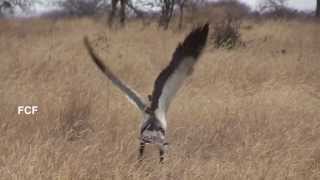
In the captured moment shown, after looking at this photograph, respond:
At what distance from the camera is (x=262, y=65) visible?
9.12 metres

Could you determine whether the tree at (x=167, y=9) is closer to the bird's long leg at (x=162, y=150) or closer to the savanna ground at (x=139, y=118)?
the savanna ground at (x=139, y=118)

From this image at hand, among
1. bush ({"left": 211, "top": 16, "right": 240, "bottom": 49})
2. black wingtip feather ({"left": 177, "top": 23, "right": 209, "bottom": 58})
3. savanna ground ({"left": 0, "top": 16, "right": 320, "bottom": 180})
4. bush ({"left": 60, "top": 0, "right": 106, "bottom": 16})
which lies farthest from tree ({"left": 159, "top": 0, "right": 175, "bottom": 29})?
bush ({"left": 60, "top": 0, "right": 106, "bottom": 16})

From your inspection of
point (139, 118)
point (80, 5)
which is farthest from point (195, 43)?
point (80, 5)

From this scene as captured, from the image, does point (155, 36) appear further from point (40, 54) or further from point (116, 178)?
point (116, 178)

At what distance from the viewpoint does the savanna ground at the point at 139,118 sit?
425 cm

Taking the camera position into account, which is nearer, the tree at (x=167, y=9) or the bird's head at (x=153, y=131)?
the bird's head at (x=153, y=131)

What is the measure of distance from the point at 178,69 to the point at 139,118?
5.55 ft

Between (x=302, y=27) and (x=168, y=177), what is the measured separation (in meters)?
13.5

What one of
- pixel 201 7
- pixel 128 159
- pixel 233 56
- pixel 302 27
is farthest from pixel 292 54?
pixel 201 7

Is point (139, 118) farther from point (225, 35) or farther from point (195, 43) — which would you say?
point (225, 35)

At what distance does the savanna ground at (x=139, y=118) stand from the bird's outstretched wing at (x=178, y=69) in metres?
0.42

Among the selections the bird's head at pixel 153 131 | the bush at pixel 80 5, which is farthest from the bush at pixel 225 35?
the bush at pixel 80 5

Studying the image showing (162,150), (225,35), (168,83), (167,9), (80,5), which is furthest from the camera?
(80,5)

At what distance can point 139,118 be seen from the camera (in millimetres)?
5738
